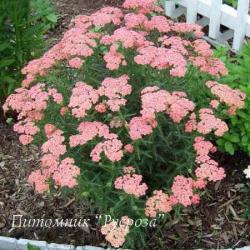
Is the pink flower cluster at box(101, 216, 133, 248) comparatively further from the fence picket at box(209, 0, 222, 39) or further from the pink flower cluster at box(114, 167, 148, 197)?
the fence picket at box(209, 0, 222, 39)

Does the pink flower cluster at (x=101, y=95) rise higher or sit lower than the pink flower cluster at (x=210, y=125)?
higher

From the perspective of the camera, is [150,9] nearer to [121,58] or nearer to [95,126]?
[121,58]

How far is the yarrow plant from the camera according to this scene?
95.7 inches

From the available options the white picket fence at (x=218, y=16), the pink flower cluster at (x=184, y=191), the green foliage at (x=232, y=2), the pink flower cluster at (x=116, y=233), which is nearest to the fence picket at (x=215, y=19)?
the white picket fence at (x=218, y=16)

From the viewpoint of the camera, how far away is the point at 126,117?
2.69 meters

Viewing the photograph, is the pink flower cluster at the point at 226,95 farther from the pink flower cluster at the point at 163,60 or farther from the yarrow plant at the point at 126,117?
the pink flower cluster at the point at 163,60

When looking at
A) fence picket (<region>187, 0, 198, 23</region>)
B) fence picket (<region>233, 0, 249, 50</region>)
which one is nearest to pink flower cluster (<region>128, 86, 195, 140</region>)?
fence picket (<region>233, 0, 249, 50</region>)

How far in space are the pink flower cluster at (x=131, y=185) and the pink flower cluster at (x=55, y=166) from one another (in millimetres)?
195

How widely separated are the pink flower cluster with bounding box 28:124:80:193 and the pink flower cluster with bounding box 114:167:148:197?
0.64 ft

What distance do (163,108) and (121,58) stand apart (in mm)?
445

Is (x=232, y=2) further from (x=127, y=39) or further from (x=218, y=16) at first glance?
(x=127, y=39)

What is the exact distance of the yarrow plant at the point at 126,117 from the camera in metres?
2.43

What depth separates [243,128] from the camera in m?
3.09

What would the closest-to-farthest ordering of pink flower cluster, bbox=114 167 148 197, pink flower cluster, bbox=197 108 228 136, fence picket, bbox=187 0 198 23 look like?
pink flower cluster, bbox=114 167 148 197, pink flower cluster, bbox=197 108 228 136, fence picket, bbox=187 0 198 23
